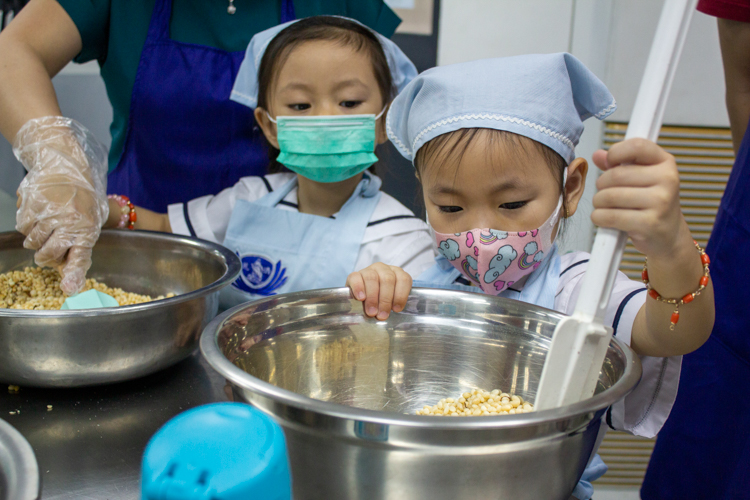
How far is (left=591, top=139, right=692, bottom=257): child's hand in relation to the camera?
50cm

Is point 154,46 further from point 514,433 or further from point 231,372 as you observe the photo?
point 514,433

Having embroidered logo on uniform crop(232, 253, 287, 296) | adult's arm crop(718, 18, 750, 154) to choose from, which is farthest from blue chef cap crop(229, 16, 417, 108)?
adult's arm crop(718, 18, 750, 154)

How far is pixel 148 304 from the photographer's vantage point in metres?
0.65

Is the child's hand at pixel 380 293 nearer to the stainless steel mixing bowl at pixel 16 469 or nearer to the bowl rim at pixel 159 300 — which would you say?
the bowl rim at pixel 159 300

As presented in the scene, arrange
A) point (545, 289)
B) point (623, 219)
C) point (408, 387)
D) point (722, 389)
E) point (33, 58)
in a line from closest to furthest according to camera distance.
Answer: point (623, 219)
point (408, 387)
point (545, 289)
point (722, 389)
point (33, 58)

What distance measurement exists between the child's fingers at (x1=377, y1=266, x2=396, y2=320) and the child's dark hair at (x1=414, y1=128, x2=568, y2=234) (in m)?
0.21

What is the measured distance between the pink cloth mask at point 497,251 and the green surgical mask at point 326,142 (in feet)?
1.23

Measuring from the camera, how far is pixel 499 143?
780mm

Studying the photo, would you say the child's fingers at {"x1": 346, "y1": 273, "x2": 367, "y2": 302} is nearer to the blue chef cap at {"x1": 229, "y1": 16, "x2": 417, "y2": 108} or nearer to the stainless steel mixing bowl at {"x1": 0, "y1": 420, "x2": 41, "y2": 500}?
the stainless steel mixing bowl at {"x1": 0, "y1": 420, "x2": 41, "y2": 500}

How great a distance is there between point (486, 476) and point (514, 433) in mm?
45

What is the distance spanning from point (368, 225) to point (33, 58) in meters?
0.76

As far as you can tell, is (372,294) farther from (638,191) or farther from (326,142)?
(326,142)

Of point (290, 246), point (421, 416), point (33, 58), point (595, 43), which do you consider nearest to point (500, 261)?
point (421, 416)

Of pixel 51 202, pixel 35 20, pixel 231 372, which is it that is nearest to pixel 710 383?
pixel 231 372
